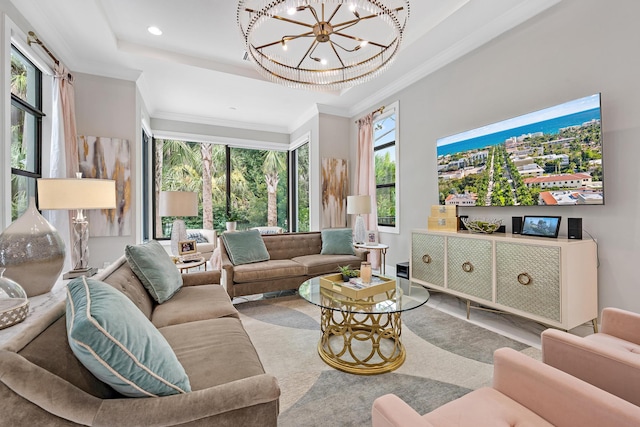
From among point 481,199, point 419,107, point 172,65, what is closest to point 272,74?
point 172,65

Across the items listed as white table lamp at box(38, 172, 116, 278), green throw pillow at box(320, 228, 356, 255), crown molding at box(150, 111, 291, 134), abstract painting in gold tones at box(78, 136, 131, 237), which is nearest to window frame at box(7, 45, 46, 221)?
abstract painting in gold tones at box(78, 136, 131, 237)

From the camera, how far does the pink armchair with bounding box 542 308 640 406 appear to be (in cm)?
112

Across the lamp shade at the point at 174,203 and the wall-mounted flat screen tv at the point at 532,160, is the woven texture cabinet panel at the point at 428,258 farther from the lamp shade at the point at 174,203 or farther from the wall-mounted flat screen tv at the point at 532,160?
the lamp shade at the point at 174,203

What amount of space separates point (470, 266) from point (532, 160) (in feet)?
3.70

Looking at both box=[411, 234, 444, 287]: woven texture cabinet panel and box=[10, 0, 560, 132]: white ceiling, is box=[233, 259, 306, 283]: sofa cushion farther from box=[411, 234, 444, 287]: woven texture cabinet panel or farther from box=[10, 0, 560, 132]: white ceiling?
box=[10, 0, 560, 132]: white ceiling

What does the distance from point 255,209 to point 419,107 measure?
13.5 ft

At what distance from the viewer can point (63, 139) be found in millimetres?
3221

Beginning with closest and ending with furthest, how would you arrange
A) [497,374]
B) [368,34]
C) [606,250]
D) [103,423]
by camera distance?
1. [103,423]
2. [497,374]
3. [606,250]
4. [368,34]

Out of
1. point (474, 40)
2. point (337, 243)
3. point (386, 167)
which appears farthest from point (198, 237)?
point (474, 40)

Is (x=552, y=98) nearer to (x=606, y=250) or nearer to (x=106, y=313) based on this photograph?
(x=606, y=250)

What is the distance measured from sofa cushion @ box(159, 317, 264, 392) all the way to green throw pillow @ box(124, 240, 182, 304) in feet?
1.67

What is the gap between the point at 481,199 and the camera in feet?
10.3

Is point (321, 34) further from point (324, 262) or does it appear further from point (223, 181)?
point (223, 181)

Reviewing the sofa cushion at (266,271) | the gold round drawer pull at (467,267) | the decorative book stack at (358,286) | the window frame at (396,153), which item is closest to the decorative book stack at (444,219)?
the gold round drawer pull at (467,267)
